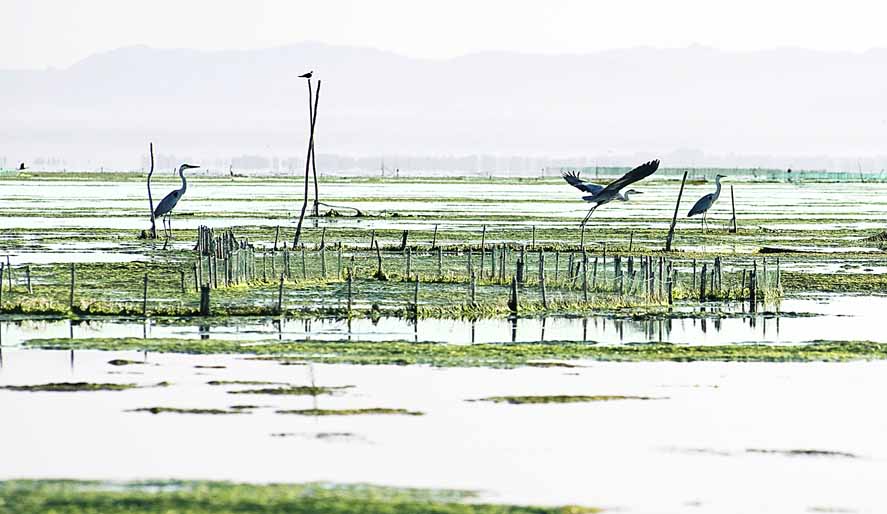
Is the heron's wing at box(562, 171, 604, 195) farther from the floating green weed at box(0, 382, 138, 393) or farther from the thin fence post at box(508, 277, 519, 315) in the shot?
the floating green weed at box(0, 382, 138, 393)

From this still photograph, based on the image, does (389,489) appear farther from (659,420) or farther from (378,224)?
(378,224)

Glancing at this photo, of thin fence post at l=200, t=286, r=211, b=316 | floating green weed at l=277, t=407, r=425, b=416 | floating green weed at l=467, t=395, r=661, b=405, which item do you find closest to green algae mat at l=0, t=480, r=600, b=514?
floating green weed at l=277, t=407, r=425, b=416

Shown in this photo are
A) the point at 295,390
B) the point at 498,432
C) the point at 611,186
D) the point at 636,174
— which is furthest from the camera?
the point at 611,186

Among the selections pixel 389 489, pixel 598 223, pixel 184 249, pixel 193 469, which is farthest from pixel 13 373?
pixel 598 223

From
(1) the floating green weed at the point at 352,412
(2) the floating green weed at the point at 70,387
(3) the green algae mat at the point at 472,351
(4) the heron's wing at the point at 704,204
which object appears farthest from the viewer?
(4) the heron's wing at the point at 704,204

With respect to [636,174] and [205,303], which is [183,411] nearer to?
[205,303]

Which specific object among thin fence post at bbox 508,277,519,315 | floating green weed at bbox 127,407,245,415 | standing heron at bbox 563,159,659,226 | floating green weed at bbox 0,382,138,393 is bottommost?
floating green weed at bbox 127,407,245,415

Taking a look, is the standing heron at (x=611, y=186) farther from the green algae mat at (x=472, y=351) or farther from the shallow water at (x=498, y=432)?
the shallow water at (x=498, y=432)

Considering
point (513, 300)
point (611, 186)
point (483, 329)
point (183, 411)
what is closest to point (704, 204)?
point (611, 186)

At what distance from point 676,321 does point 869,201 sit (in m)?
83.3

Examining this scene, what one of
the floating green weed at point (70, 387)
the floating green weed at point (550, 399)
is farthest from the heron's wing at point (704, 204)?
the floating green weed at point (70, 387)

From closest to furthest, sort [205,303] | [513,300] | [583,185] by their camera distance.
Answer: [205,303], [513,300], [583,185]

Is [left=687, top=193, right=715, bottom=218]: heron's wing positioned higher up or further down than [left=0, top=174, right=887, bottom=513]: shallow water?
higher up

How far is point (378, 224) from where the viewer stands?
6762cm
